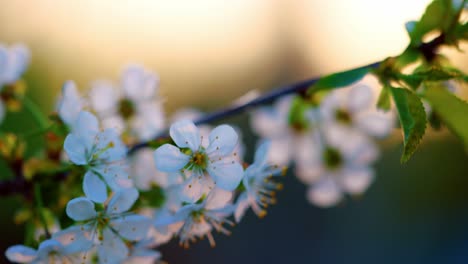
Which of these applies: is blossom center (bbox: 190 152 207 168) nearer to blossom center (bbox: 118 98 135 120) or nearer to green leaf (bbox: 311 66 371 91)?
green leaf (bbox: 311 66 371 91)

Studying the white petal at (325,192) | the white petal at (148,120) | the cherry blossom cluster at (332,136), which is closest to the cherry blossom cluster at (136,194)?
the white petal at (148,120)

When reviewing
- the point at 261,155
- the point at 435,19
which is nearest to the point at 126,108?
the point at 261,155

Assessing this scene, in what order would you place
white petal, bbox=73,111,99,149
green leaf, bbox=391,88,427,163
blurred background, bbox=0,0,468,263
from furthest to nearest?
blurred background, bbox=0,0,468,263 < white petal, bbox=73,111,99,149 < green leaf, bbox=391,88,427,163

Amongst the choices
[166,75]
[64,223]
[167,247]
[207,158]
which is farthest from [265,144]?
[166,75]

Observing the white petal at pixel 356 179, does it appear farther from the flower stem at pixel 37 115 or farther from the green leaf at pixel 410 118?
the flower stem at pixel 37 115

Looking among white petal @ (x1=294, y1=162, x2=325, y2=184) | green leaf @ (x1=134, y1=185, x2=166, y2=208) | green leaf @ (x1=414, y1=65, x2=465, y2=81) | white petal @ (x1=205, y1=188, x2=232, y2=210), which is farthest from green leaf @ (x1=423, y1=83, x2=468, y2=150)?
white petal @ (x1=294, y1=162, x2=325, y2=184)

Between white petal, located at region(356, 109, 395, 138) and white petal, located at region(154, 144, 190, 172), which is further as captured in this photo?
white petal, located at region(356, 109, 395, 138)
